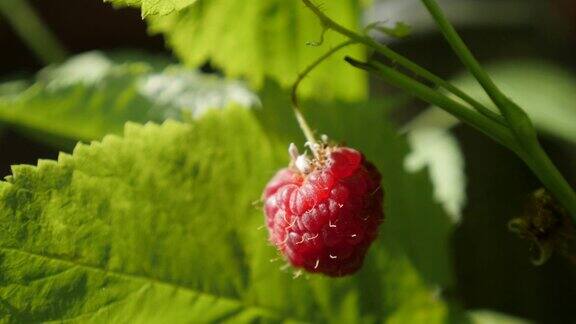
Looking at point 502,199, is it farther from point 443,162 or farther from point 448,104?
point 448,104

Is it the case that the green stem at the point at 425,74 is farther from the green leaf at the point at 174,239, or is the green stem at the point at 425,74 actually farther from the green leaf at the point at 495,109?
the green leaf at the point at 495,109

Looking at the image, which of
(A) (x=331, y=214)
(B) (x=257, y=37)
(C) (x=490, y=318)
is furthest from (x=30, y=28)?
(A) (x=331, y=214)

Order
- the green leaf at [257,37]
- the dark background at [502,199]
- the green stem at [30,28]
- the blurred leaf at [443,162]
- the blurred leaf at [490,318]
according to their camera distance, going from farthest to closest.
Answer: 1. the green stem at [30,28]
2. the dark background at [502,199]
3. the blurred leaf at [443,162]
4. the blurred leaf at [490,318]
5. the green leaf at [257,37]

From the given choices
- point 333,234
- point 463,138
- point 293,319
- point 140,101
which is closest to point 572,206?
point 333,234

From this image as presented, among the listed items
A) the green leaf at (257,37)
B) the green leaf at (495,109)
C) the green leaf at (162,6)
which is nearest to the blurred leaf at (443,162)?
the green leaf at (495,109)

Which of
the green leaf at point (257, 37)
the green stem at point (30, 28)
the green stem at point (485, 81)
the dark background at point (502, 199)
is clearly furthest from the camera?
the green stem at point (30, 28)

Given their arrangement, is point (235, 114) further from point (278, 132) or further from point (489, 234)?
point (489, 234)
